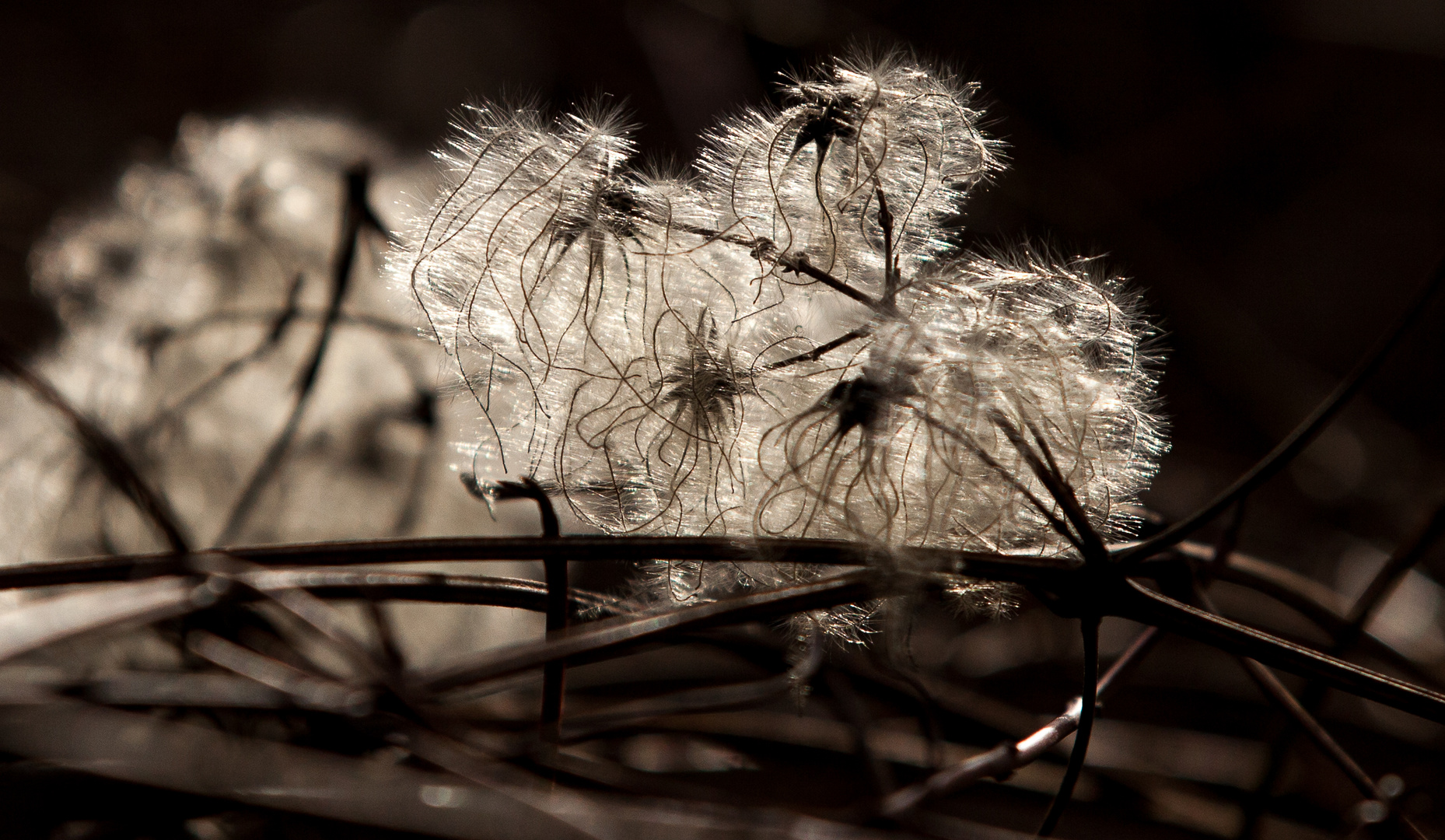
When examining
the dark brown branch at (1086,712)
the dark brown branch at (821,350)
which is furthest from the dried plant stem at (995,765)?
the dark brown branch at (821,350)

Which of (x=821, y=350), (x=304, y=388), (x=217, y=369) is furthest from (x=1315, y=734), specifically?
(x=217, y=369)

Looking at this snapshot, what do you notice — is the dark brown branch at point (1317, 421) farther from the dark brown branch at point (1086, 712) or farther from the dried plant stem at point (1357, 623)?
the dried plant stem at point (1357, 623)

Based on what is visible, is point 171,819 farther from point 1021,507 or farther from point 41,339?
point 41,339

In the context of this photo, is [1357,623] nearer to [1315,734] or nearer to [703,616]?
[1315,734]

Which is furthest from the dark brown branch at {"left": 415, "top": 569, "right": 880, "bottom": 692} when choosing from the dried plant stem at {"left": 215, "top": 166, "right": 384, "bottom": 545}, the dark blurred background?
the dark blurred background

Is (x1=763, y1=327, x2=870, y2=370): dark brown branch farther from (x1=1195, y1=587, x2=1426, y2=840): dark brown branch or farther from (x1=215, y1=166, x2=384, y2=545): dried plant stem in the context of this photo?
(x1=215, y1=166, x2=384, y2=545): dried plant stem

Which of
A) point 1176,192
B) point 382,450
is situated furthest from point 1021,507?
point 1176,192
